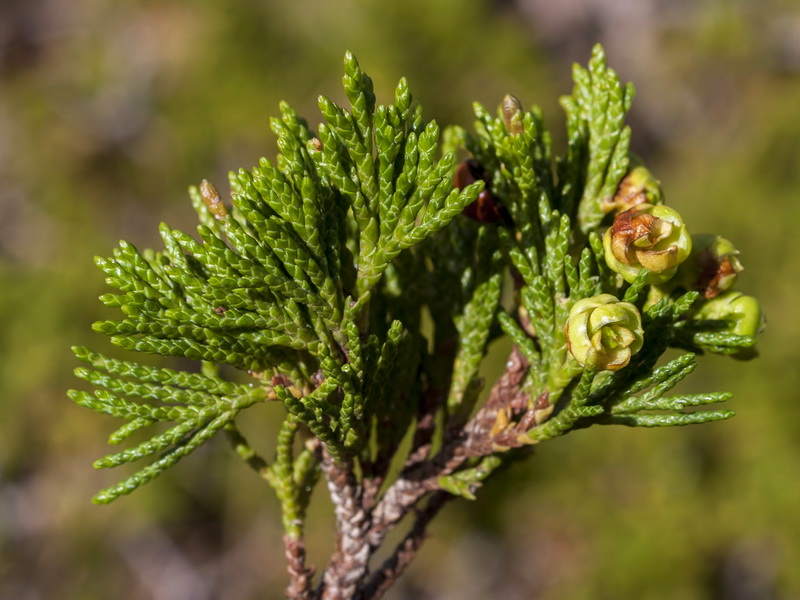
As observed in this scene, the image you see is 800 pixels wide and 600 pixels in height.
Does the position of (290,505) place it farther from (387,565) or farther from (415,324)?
(415,324)

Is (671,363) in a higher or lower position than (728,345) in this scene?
higher

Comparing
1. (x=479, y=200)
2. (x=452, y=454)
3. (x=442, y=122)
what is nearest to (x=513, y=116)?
Answer: (x=479, y=200)

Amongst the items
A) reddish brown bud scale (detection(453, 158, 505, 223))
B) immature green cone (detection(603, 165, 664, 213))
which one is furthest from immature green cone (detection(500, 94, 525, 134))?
immature green cone (detection(603, 165, 664, 213))

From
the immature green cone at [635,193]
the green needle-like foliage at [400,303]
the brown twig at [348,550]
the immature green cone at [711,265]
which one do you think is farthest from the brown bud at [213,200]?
the immature green cone at [711,265]

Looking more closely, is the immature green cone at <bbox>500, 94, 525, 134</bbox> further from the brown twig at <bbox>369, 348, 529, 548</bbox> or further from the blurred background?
the blurred background

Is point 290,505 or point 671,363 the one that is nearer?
point 671,363

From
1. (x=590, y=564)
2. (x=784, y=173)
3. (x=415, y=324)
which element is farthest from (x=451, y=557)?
(x=415, y=324)
